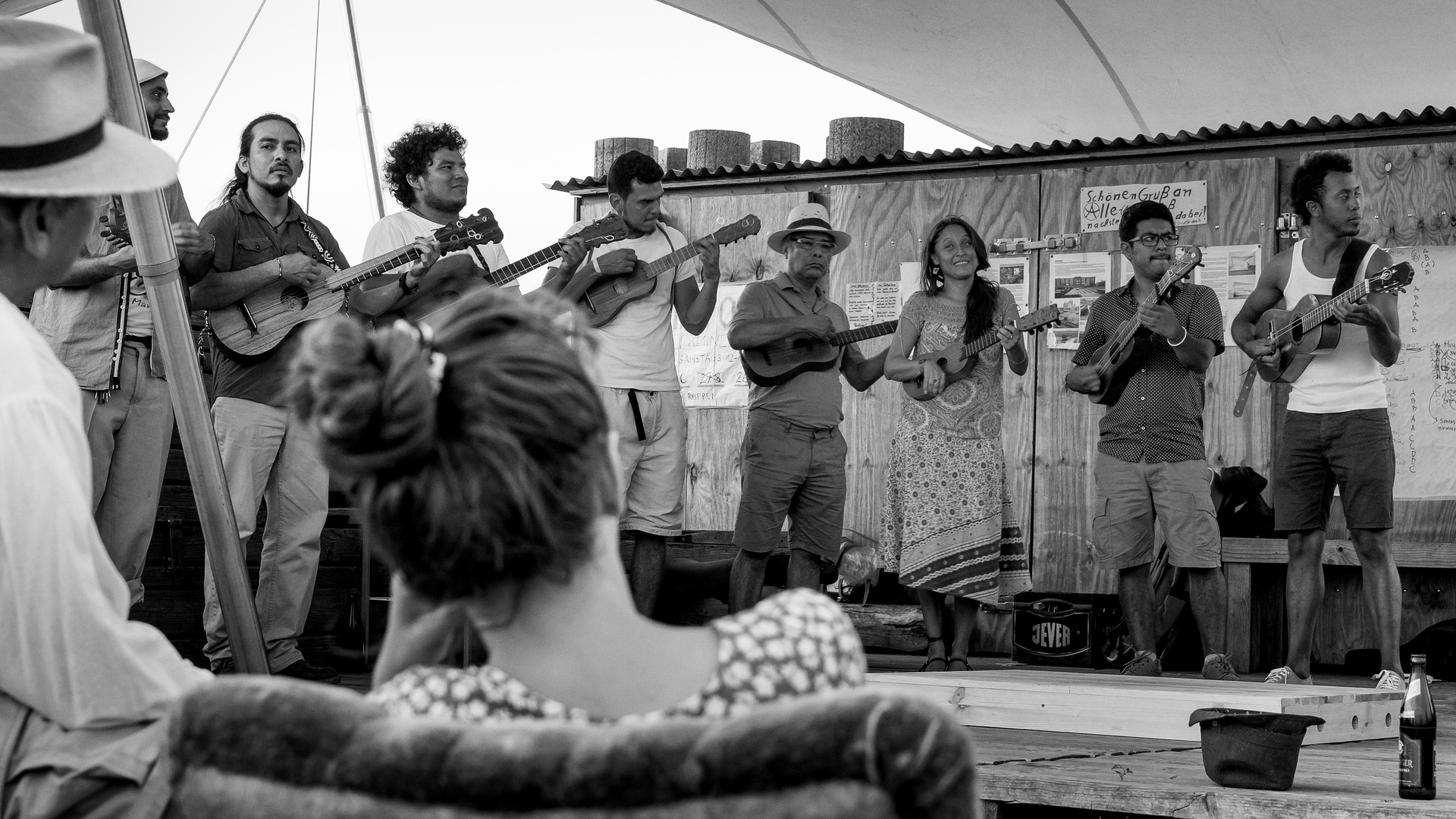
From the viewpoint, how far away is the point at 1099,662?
7.08 m

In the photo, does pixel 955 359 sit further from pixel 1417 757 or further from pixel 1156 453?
pixel 1417 757

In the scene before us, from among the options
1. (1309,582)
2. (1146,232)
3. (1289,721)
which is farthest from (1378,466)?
(1289,721)

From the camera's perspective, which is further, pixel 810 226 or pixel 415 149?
pixel 810 226

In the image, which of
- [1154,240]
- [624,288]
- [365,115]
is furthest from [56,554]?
[365,115]

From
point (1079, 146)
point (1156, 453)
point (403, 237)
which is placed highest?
point (1079, 146)

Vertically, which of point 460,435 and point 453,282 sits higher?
point 453,282

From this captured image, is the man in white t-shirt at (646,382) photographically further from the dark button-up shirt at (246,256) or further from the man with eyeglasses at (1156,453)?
the man with eyeglasses at (1156,453)

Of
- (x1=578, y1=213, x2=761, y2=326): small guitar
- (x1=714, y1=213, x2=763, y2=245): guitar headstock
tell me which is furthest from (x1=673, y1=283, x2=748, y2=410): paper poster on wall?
(x1=578, y1=213, x2=761, y2=326): small guitar

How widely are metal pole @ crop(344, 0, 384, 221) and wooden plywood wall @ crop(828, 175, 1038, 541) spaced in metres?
2.88

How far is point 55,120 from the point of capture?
5.45 ft

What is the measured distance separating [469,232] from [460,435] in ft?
15.2

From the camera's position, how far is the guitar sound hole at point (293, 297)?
204 inches

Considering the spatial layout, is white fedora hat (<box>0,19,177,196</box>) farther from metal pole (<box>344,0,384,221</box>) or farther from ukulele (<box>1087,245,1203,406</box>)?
metal pole (<box>344,0,384,221</box>)

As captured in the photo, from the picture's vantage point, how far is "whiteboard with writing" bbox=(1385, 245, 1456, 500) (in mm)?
7352
